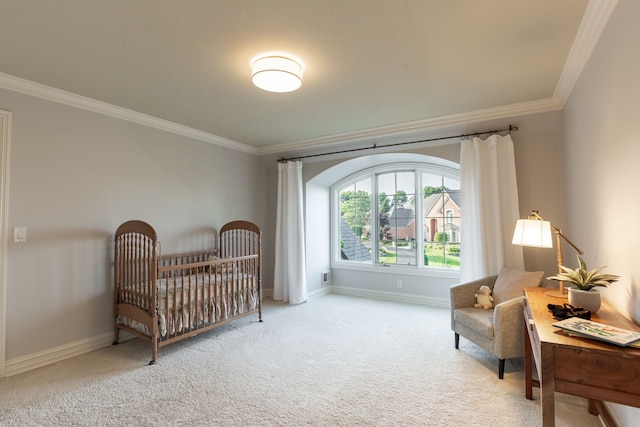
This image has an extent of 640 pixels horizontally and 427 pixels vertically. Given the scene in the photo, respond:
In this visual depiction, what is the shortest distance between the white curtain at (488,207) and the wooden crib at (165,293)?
258cm

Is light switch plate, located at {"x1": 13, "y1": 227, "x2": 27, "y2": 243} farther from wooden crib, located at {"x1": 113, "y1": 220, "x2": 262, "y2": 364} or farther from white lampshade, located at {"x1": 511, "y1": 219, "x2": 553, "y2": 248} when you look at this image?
white lampshade, located at {"x1": 511, "y1": 219, "x2": 553, "y2": 248}

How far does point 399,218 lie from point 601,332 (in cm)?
368

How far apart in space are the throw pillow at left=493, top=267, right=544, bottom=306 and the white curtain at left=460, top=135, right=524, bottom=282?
30cm

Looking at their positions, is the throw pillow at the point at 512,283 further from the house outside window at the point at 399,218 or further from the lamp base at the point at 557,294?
the house outside window at the point at 399,218

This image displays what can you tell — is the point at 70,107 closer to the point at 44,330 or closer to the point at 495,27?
the point at 44,330

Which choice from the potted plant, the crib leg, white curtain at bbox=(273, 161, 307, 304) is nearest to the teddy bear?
the potted plant

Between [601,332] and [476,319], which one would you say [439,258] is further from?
[601,332]

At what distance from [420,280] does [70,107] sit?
180 inches

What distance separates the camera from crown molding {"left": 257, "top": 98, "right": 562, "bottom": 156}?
3.07 meters

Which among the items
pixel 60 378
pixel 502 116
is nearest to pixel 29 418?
pixel 60 378

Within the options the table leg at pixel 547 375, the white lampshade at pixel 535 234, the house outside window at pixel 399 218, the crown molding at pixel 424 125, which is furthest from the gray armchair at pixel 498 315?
the crown molding at pixel 424 125

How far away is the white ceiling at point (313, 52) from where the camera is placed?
1711mm

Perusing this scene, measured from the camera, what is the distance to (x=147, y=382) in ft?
A: 7.82

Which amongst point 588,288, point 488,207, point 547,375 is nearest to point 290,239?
point 488,207
